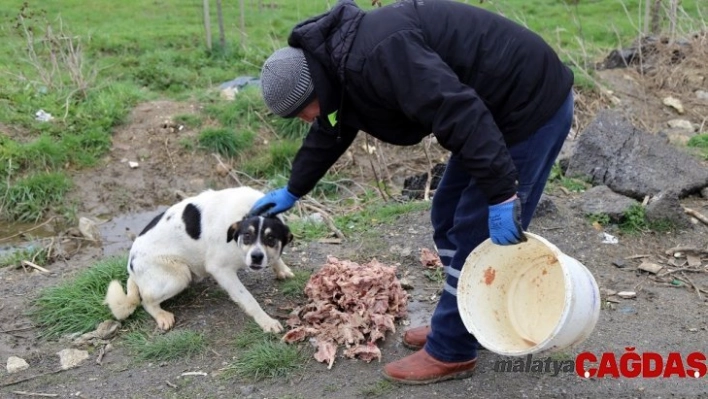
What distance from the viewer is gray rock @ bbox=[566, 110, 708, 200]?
6164 mm

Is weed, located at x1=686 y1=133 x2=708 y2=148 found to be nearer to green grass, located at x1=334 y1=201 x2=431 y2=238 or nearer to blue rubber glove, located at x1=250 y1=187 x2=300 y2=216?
green grass, located at x1=334 y1=201 x2=431 y2=238

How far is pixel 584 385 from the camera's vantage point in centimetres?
370

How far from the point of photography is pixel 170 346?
4.34 m

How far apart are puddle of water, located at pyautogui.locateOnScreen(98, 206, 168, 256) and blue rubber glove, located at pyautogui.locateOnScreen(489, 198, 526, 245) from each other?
4.51m

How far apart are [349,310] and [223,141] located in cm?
433

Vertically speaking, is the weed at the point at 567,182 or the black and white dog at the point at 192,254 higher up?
the black and white dog at the point at 192,254

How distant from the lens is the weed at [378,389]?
3748 millimetres

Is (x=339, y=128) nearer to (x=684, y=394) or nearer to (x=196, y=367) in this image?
(x=196, y=367)

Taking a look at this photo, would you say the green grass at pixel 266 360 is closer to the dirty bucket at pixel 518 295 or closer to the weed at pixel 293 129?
the dirty bucket at pixel 518 295

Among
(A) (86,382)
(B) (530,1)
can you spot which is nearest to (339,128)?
(A) (86,382)

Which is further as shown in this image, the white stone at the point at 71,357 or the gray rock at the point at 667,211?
the gray rock at the point at 667,211

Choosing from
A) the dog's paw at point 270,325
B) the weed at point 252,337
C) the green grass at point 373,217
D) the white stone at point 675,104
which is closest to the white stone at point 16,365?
the weed at point 252,337

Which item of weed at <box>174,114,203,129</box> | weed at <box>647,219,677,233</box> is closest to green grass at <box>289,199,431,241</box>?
weed at <box>647,219,677,233</box>

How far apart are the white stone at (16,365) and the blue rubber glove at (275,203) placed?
5.30 feet
